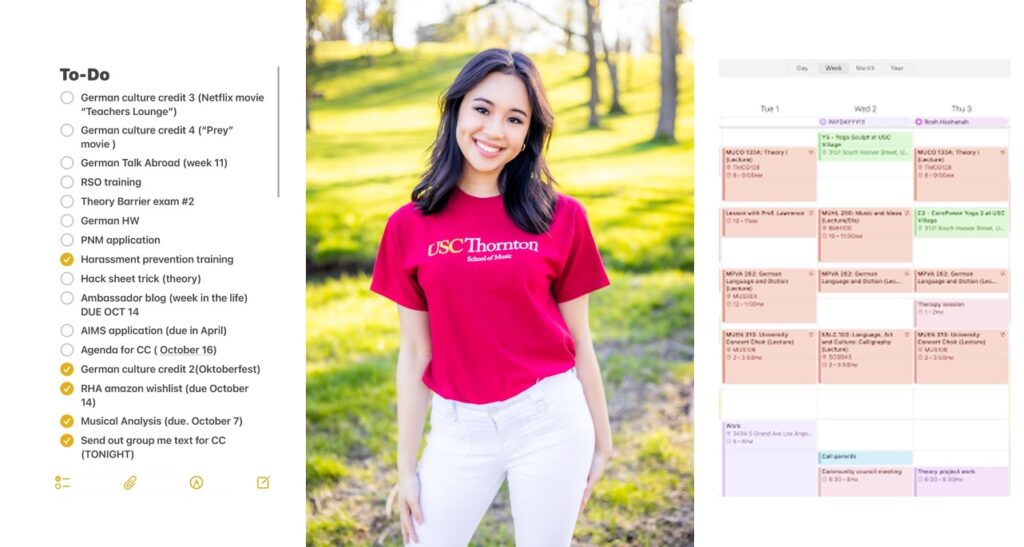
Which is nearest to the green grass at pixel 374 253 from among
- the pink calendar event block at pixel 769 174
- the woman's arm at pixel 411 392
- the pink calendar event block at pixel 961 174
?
the woman's arm at pixel 411 392

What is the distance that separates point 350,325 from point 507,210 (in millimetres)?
3523

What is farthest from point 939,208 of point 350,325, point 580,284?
point 350,325

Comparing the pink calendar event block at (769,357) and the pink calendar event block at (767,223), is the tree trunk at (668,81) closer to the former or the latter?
the pink calendar event block at (767,223)

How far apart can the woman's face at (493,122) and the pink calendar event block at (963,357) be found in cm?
163

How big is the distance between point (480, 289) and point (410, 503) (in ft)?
2.17

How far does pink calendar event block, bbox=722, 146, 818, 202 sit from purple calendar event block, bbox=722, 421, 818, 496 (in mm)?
793

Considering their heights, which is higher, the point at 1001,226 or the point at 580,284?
the point at 1001,226

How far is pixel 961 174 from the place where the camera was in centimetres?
298

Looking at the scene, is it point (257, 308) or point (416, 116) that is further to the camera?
point (416, 116)

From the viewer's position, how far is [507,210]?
2.37 m

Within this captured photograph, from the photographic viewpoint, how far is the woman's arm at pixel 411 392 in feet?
7.91

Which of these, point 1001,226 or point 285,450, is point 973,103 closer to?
point 1001,226

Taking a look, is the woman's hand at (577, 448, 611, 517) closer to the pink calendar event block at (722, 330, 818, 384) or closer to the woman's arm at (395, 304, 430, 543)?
the woman's arm at (395, 304, 430, 543)

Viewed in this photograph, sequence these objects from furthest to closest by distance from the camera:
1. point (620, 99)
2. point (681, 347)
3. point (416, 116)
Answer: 1. point (620, 99)
2. point (416, 116)
3. point (681, 347)
